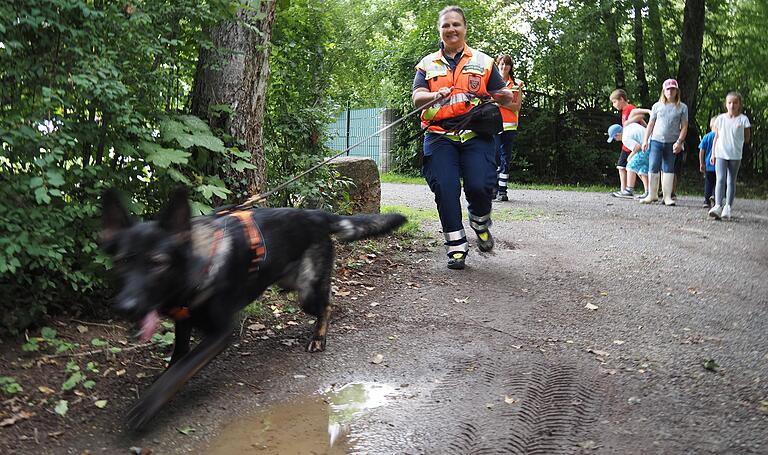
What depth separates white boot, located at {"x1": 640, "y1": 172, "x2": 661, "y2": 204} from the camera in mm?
12969

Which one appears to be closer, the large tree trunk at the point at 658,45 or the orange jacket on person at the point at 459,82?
the orange jacket on person at the point at 459,82

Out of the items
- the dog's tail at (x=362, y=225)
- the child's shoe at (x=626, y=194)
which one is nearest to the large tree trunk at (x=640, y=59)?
the child's shoe at (x=626, y=194)

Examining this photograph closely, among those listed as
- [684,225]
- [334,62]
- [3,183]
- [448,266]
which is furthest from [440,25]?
[684,225]

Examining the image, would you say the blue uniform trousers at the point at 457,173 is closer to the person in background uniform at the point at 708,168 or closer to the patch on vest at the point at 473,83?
the patch on vest at the point at 473,83

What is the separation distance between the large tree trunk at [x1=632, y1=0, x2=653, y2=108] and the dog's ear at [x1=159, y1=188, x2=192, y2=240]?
17.3 metres

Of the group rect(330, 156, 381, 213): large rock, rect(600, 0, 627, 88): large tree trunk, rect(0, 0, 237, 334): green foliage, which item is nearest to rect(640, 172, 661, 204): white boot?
rect(600, 0, 627, 88): large tree trunk

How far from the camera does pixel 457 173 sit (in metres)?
6.71

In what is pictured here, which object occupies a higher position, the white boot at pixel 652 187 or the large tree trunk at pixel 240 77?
the large tree trunk at pixel 240 77

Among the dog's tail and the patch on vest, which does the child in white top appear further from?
the dog's tail

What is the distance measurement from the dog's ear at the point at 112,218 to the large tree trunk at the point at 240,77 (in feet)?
8.35

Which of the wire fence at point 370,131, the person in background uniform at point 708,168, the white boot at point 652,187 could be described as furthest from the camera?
the wire fence at point 370,131

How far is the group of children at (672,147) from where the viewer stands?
35.6 ft

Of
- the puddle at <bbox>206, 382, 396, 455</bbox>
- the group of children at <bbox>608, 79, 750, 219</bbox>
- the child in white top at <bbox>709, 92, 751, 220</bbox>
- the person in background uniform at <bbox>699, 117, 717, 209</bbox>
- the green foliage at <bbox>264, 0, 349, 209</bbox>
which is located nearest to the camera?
the puddle at <bbox>206, 382, 396, 455</bbox>

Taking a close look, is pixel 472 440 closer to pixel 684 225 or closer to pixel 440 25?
pixel 440 25
